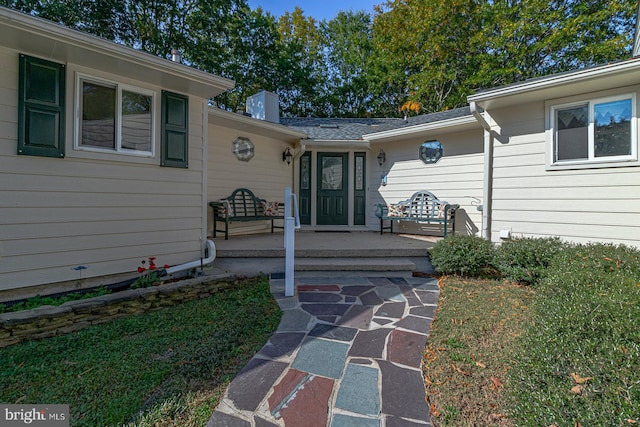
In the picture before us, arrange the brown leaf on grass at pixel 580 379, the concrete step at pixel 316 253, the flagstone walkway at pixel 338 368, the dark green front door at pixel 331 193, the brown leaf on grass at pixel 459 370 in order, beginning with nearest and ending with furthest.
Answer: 1. the brown leaf on grass at pixel 580 379
2. the flagstone walkway at pixel 338 368
3. the brown leaf on grass at pixel 459 370
4. the concrete step at pixel 316 253
5. the dark green front door at pixel 331 193

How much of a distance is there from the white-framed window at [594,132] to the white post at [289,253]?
3.95 m

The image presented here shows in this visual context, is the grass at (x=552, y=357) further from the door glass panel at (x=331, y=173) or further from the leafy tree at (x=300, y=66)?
the leafy tree at (x=300, y=66)

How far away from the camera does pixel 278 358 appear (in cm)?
216

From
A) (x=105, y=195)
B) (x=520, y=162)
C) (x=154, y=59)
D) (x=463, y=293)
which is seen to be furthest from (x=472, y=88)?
(x=105, y=195)

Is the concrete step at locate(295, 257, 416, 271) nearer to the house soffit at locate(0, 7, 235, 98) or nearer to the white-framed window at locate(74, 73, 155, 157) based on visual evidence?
the white-framed window at locate(74, 73, 155, 157)

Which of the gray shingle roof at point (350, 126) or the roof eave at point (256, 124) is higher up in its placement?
the gray shingle roof at point (350, 126)

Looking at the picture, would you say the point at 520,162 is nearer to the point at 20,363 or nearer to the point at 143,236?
the point at 143,236

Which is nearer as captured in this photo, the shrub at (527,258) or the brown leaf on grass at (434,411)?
the brown leaf on grass at (434,411)

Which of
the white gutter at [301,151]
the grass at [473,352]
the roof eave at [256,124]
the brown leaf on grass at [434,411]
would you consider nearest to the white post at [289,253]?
the grass at [473,352]

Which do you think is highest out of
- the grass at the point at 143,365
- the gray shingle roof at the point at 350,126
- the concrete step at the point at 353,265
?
the gray shingle roof at the point at 350,126

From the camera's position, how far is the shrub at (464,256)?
4.07m

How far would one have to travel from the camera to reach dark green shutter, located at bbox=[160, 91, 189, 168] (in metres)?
3.87

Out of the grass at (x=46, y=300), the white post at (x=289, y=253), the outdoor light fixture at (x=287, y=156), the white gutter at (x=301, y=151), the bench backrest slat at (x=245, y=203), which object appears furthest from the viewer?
the outdoor light fixture at (x=287, y=156)

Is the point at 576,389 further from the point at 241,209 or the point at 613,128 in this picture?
the point at 241,209
